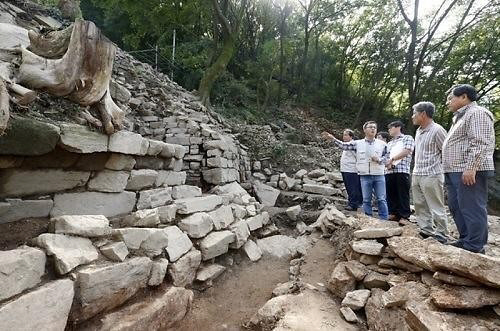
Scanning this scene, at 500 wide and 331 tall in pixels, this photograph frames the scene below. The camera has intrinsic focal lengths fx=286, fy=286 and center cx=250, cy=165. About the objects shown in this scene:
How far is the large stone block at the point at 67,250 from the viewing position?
80.0 inches

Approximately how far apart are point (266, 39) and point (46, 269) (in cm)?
1930

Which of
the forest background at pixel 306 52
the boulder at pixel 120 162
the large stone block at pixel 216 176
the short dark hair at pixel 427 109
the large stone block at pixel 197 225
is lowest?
the large stone block at pixel 197 225

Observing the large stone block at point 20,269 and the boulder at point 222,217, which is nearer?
the large stone block at point 20,269

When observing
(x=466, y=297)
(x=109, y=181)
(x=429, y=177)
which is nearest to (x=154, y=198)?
(x=109, y=181)

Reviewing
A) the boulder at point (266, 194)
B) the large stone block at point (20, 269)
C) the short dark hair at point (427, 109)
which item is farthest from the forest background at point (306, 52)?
the large stone block at point (20, 269)

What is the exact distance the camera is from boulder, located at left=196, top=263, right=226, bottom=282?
3.40 m

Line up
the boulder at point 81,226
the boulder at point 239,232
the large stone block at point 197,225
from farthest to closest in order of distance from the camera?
the boulder at point 239,232
the large stone block at point 197,225
the boulder at point 81,226

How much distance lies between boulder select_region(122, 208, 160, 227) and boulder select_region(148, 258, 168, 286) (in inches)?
17.8

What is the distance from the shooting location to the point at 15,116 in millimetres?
2139

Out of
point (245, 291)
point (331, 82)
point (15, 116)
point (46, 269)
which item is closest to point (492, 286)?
point (245, 291)

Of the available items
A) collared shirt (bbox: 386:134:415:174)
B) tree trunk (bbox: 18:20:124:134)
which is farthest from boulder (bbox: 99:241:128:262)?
collared shirt (bbox: 386:134:415:174)

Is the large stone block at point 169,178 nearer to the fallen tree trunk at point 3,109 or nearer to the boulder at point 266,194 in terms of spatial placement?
the fallen tree trunk at point 3,109

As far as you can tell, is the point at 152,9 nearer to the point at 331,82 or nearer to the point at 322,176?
the point at 322,176

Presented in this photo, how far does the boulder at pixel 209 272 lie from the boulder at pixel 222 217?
54 centimetres
